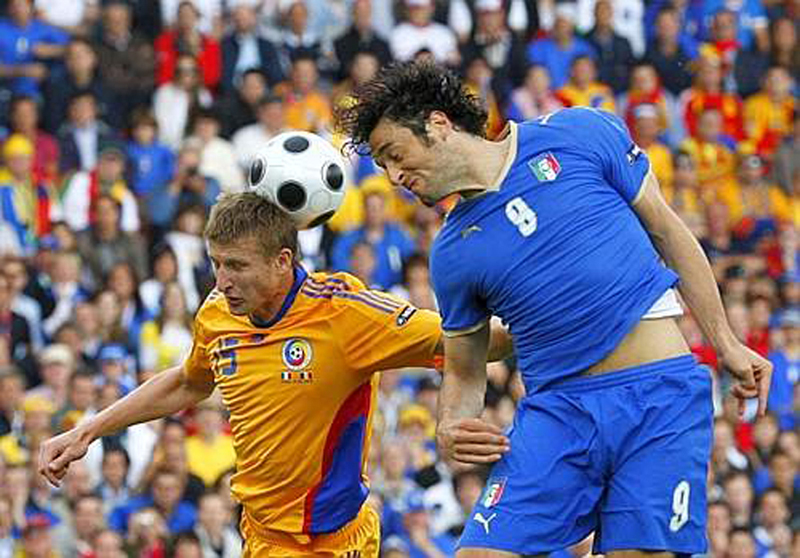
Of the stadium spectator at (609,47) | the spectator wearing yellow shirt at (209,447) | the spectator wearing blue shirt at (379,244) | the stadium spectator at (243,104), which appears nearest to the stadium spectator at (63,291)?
the spectator wearing yellow shirt at (209,447)

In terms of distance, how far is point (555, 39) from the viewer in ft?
60.7

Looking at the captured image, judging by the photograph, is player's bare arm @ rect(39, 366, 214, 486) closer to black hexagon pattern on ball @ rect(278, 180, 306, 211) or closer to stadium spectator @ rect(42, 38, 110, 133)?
black hexagon pattern on ball @ rect(278, 180, 306, 211)

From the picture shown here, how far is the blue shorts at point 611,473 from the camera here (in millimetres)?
6664

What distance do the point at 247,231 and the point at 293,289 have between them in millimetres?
346

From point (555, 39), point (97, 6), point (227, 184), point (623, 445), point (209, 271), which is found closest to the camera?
point (623, 445)

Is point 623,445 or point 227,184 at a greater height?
point 623,445

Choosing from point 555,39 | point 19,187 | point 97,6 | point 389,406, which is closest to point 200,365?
point 389,406

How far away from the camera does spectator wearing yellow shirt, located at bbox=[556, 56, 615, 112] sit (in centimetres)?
1778

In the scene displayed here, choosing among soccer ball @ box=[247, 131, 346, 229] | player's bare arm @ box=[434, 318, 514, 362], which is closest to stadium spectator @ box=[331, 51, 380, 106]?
soccer ball @ box=[247, 131, 346, 229]

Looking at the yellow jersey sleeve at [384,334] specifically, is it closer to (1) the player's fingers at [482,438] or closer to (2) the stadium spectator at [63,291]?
(1) the player's fingers at [482,438]

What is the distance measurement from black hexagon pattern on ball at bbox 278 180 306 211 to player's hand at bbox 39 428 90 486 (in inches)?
46.4

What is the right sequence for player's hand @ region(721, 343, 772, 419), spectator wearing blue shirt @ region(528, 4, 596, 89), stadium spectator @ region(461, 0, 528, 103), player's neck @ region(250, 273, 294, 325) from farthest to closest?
1. spectator wearing blue shirt @ region(528, 4, 596, 89)
2. stadium spectator @ region(461, 0, 528, 103)
3. player's neck @ region(250, 273, 294, 325)
4. player's hand @ region(721, 343, 772, 419)

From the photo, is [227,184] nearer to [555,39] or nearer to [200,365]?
[555,39]

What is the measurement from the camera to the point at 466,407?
6.93 m
